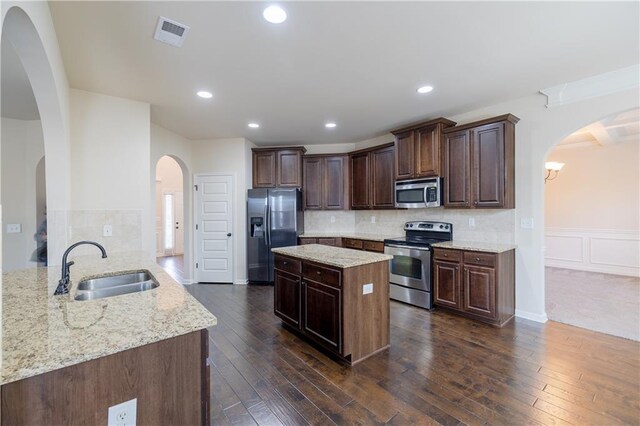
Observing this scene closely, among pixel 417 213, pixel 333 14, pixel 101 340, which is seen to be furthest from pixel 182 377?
pixel 417 213

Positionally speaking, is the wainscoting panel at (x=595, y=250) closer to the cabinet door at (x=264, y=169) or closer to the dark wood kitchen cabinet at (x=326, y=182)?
the dark wood kitchen cabinet at (x=326, y=182)

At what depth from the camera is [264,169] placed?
17.6ft

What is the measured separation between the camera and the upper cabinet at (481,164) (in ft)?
11.1

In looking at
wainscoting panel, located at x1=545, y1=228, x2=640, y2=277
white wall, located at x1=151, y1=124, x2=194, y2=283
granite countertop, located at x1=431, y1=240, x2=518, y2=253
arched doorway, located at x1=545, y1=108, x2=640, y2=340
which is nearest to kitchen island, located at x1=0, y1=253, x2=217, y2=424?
granite countertop, located at x1=431, y1=240, x2=518, y2=253

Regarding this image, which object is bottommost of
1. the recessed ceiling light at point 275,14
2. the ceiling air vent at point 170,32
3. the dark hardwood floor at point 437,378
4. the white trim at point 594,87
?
the dark hardwood floor at point 437,378

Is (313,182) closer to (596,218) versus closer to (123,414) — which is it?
(123,414)

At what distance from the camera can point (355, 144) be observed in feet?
18.6

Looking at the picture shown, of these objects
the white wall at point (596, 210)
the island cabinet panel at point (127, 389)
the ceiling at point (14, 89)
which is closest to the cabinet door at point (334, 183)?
the ceiling at point (14, 89)

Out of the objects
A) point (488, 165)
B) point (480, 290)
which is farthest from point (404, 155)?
point (480, 290)

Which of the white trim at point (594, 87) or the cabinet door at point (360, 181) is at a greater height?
the white trim at point (594, 87)

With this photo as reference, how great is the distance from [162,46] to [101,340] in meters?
2.27

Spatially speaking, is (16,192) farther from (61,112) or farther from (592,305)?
(592,305)

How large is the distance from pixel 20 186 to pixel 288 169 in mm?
3951

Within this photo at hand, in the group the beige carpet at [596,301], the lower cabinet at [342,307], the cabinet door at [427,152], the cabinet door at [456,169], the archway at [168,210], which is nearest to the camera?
the lower cabinet at [342,307]
